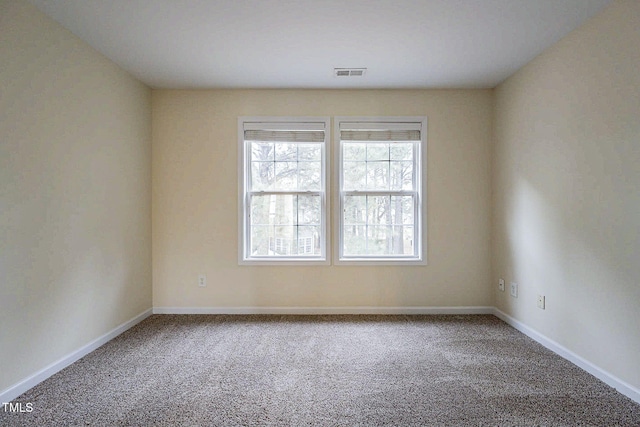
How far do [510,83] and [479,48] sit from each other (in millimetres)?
832

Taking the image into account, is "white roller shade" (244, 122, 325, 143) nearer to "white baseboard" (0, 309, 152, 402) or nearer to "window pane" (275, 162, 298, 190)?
"window pane" (275, 162, 298, 190)

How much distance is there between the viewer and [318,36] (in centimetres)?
269

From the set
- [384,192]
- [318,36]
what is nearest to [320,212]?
[384,192]

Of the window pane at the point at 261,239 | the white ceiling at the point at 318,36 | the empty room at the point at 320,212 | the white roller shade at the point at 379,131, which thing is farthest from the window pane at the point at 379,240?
the white ceiling at the point at 318,36

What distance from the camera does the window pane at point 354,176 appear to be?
3.90 metres

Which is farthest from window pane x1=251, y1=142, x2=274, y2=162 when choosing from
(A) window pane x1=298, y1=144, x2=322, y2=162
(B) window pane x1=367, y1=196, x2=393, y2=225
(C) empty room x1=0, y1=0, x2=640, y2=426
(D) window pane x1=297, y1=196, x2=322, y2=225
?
(B) window pane x1=367, y1=196, x2=393, y2=225

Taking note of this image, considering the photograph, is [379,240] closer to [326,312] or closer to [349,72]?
[326,312]

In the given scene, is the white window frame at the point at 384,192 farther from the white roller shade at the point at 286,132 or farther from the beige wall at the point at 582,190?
the beige wall at the point at 582,190

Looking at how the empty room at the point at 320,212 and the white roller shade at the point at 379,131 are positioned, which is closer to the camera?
the empty room at the point at 320,212

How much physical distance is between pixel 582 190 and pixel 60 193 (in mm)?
3827

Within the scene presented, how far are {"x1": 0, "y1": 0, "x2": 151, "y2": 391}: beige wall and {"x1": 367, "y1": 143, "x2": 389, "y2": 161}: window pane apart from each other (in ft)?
8.09

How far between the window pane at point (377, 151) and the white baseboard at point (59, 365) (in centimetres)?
301

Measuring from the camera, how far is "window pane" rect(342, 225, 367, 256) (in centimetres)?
391

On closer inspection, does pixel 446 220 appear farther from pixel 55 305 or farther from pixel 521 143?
pixel 55 305
